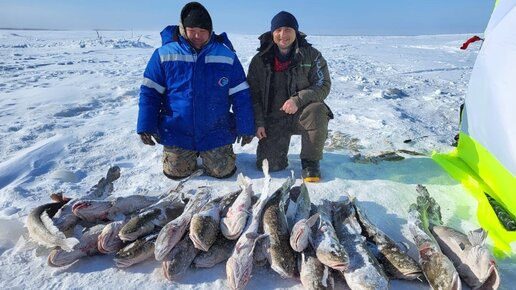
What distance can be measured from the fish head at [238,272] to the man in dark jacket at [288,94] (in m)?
1.79

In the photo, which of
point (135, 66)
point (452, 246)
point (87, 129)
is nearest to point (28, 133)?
point (87, 129)

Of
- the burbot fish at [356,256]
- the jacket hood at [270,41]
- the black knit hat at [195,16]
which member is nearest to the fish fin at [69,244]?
the burbot fish at [356,256]

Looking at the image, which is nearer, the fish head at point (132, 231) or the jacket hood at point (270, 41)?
the fish head at point (132, 231)

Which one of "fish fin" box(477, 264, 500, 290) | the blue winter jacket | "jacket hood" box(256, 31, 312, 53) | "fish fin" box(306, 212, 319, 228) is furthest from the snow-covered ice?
"jacket hood" box(256, 31, 312, 53)

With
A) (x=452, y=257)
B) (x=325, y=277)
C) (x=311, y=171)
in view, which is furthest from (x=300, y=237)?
(x=311, y=171)

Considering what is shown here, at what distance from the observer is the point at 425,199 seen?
10.5 feet

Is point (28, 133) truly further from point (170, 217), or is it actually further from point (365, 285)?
point (365, 285)

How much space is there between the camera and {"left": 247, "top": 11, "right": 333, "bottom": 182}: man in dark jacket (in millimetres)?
3938

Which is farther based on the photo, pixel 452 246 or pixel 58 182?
pixel 58 182

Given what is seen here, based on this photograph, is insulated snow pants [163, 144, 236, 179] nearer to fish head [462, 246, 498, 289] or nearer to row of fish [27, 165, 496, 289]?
row of fish [27, 165, 496, 289]

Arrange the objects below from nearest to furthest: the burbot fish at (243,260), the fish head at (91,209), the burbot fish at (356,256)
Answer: the burbot fish at (356,256) → the burbot fish at (243,260) → the fish head at (91,209)

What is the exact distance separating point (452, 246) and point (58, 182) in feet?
11.8

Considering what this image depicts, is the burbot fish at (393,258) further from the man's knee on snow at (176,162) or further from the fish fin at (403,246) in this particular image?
the man's knee on snow at (176,162)

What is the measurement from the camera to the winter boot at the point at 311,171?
3.92 metres
